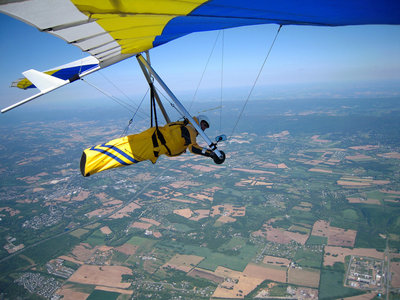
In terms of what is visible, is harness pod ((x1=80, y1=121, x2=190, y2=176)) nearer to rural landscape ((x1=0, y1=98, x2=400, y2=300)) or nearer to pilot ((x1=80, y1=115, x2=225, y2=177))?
pilot ((x1=80, y1=115, x2=225, y2=177))

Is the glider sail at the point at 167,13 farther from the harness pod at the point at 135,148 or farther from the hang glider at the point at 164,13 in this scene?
the harness pod at the point at 135,148

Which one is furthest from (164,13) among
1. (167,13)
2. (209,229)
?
(209,229)

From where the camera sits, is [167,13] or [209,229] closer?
[167,13]

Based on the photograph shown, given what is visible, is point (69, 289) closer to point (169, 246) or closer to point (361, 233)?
point (169, 246)

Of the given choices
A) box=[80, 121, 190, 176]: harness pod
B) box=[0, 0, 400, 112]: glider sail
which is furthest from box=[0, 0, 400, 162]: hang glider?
box=[80, 121, 190, 176]: harness pod

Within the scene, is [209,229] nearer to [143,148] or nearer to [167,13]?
[143,148]

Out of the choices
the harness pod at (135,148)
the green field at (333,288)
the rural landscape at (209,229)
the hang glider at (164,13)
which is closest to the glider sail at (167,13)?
the hang glider at (164,13)
